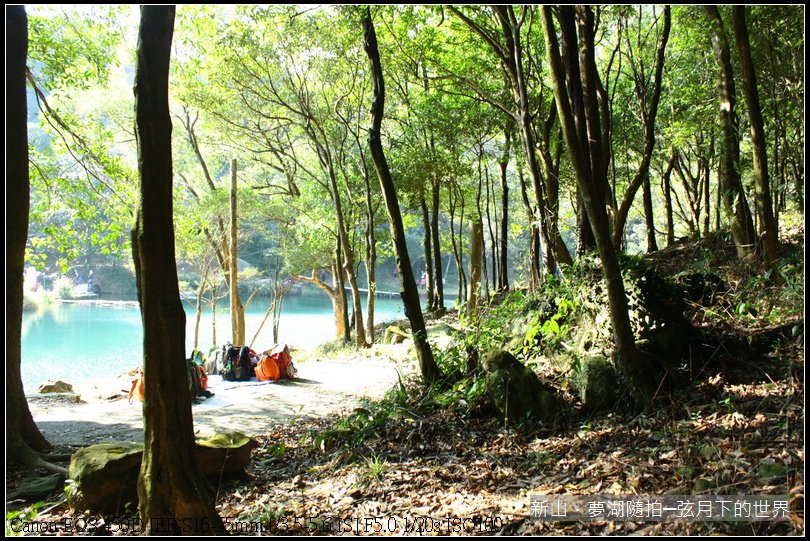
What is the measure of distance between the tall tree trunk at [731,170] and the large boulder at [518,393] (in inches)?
146

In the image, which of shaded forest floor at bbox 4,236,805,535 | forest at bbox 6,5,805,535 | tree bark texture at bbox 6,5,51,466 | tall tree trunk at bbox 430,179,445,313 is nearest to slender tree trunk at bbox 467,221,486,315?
forest at bbox 6,5,805,535

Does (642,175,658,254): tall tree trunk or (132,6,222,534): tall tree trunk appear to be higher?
(642,175,658,254): tall tree trunk

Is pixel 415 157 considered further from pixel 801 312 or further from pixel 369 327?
pixel 801 312

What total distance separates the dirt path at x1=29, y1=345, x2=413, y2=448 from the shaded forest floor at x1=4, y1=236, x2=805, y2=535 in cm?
194

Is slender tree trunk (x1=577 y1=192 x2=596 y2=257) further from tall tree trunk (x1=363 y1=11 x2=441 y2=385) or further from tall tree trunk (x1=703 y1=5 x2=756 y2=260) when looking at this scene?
tall tree trunk (x1=363 y1=11 x2=441 y2=385)

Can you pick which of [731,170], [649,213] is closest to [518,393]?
[731,170]

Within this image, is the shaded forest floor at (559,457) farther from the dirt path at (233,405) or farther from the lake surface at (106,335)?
the lake surface at (106,335)

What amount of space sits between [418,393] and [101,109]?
19881 millimetres

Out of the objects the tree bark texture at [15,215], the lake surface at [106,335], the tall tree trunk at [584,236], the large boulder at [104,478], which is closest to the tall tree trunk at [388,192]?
the tall tree trunk at [584,236]

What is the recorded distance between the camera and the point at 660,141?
57.7 feet

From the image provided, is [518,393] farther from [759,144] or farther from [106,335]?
[106,335]

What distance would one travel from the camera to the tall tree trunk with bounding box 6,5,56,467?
17.0 feet

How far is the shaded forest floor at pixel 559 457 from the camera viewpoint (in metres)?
3.35

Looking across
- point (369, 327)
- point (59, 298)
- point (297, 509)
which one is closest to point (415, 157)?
point (369, 327)
